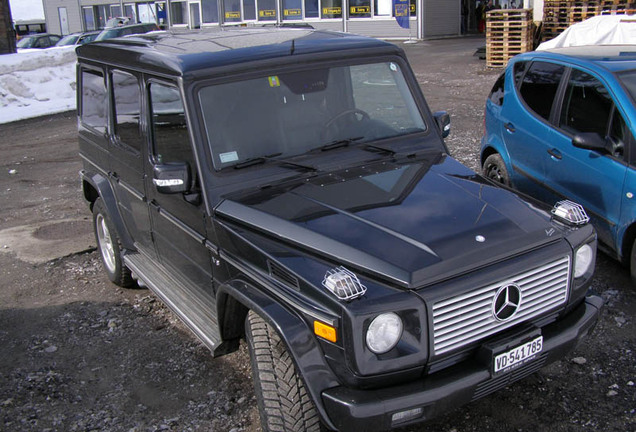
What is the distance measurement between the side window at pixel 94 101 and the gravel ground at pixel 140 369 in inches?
57.1

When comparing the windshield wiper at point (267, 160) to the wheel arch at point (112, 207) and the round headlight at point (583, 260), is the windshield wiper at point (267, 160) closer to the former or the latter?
the round headlight at point (583, 260)

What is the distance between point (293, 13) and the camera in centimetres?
3341

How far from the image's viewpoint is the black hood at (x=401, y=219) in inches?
114

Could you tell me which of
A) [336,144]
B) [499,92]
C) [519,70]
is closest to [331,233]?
[336,144]

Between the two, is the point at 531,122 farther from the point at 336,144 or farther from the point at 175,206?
the point at 175,206

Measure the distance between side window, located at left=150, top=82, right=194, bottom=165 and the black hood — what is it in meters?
0.53

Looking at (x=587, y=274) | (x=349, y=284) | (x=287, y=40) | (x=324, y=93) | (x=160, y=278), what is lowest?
(x=160, y=278)

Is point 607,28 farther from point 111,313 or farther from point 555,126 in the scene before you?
point 111,313

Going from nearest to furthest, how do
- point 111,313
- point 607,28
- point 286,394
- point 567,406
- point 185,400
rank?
point 286,394 < point 567,406 < point 185,400 < point 111,313 < point 607,28

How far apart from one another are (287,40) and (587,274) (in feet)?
7.59

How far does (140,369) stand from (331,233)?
78.8 inches

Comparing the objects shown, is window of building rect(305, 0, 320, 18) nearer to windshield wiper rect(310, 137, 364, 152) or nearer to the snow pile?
the snow pile

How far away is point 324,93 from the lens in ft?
13.0

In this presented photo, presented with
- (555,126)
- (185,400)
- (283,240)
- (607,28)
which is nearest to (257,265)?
(283,240)
